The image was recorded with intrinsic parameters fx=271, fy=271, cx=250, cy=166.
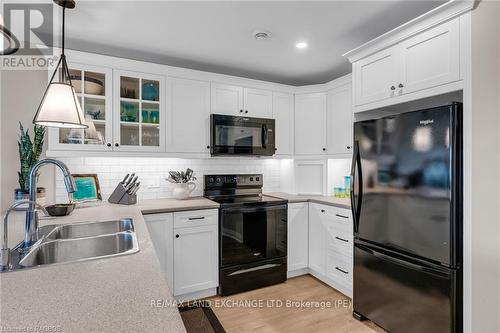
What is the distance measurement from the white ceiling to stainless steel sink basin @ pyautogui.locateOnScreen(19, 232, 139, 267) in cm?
156

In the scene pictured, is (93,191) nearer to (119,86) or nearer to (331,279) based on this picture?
(119,86)

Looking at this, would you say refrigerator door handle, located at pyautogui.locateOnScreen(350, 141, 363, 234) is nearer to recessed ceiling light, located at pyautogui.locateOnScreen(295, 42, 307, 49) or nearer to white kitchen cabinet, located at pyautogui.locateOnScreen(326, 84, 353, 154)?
white kitchen cabinet, located at pyautogui.locateOnScreen(326, 84, 353, 154)

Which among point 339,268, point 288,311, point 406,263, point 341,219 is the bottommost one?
point 288,311

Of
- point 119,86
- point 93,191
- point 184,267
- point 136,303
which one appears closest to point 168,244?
point 184,267

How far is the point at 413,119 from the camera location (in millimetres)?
1812

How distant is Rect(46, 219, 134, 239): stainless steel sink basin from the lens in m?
1.61

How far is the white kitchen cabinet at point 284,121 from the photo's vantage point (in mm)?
3318

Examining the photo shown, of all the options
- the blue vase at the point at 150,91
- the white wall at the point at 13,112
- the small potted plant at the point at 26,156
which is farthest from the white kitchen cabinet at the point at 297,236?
the white wall at the point at 13,112

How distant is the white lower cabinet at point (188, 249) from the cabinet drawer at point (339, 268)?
1.16 metres

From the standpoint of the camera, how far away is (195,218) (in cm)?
254

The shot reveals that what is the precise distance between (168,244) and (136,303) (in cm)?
176

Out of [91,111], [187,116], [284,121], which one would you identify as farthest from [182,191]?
[284,121]

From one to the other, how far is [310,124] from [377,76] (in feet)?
4.01

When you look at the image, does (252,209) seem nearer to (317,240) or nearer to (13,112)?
(317,240)
